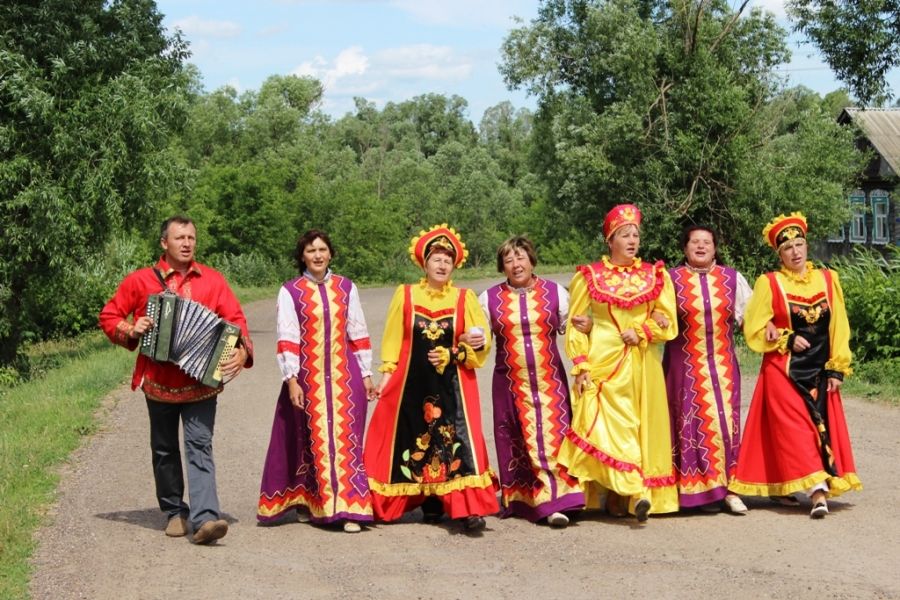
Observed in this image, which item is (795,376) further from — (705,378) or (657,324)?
Answer: (657,324)

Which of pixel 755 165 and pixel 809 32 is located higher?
pixel 809 32

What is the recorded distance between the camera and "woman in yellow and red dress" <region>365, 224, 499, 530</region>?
25.1 feet

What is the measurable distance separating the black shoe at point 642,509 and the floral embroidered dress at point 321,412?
1651 mm

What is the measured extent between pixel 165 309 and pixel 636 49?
18125 millimetres

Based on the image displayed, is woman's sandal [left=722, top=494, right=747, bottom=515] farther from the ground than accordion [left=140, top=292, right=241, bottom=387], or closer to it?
closer to it

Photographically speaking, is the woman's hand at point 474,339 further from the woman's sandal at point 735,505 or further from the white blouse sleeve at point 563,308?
the woman's sandal at point 735,505

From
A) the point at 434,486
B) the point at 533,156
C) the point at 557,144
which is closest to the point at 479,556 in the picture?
the point at 434,486

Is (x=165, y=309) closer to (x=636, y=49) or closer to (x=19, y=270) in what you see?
(x=19, y=270)

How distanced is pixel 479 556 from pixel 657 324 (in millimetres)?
1957

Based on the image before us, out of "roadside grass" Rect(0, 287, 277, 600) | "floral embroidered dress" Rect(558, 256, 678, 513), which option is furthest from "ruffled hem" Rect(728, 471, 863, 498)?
"roadside grass" Rect(0, 287, 277, 600)

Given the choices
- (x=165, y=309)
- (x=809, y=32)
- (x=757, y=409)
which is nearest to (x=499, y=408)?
(x=757, y=409)

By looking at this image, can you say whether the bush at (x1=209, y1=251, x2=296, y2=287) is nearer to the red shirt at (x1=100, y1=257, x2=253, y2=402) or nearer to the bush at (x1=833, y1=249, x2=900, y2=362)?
the bush at (x1=833, y1=249, x2=900, y2=362)

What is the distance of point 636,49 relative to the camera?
2359 centimetres

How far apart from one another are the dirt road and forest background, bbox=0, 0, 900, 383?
7.35 metres
